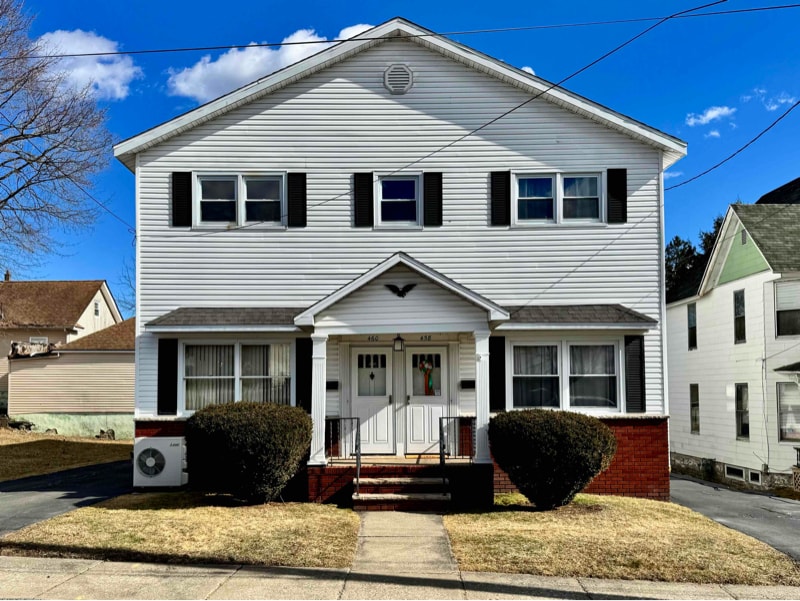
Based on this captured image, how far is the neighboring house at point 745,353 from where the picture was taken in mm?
19031

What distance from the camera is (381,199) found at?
14.4 meters

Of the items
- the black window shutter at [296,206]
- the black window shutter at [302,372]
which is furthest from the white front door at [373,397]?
the black window shutter at [296,206]

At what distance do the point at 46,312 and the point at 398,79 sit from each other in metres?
28.8

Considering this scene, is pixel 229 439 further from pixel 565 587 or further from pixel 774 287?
pixel 774 287

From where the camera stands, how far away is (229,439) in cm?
1159

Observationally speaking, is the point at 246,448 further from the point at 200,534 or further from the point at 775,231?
the point at 775,231

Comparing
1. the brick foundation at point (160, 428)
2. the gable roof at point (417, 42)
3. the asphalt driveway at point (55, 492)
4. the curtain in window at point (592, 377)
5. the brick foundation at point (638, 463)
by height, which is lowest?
the asphalt driveway at point (55, 492)

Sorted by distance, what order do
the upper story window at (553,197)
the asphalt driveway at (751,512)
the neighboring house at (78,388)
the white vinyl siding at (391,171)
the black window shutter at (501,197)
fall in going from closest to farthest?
the asphalt driveway at (751,512), the white vinyl siding at (391,171), the black window shutter at (501,197), the upper story window at (553,197), the neighboring house at (78,388)

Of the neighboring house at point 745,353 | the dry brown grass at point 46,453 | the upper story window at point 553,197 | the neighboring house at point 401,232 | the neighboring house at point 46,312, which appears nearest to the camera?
the neighboring house at point 401,232

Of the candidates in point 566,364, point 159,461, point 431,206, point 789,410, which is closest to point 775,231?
point 789,410

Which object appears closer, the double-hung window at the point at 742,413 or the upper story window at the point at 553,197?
the upper story window at the point at 553,197

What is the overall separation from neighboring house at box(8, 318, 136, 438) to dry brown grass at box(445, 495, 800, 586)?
71.5 ft

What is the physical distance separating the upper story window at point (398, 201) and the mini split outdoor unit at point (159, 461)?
576 centimetres

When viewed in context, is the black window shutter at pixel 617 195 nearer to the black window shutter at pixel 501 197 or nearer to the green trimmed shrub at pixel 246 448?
the black window shutter at pixel 501 197
